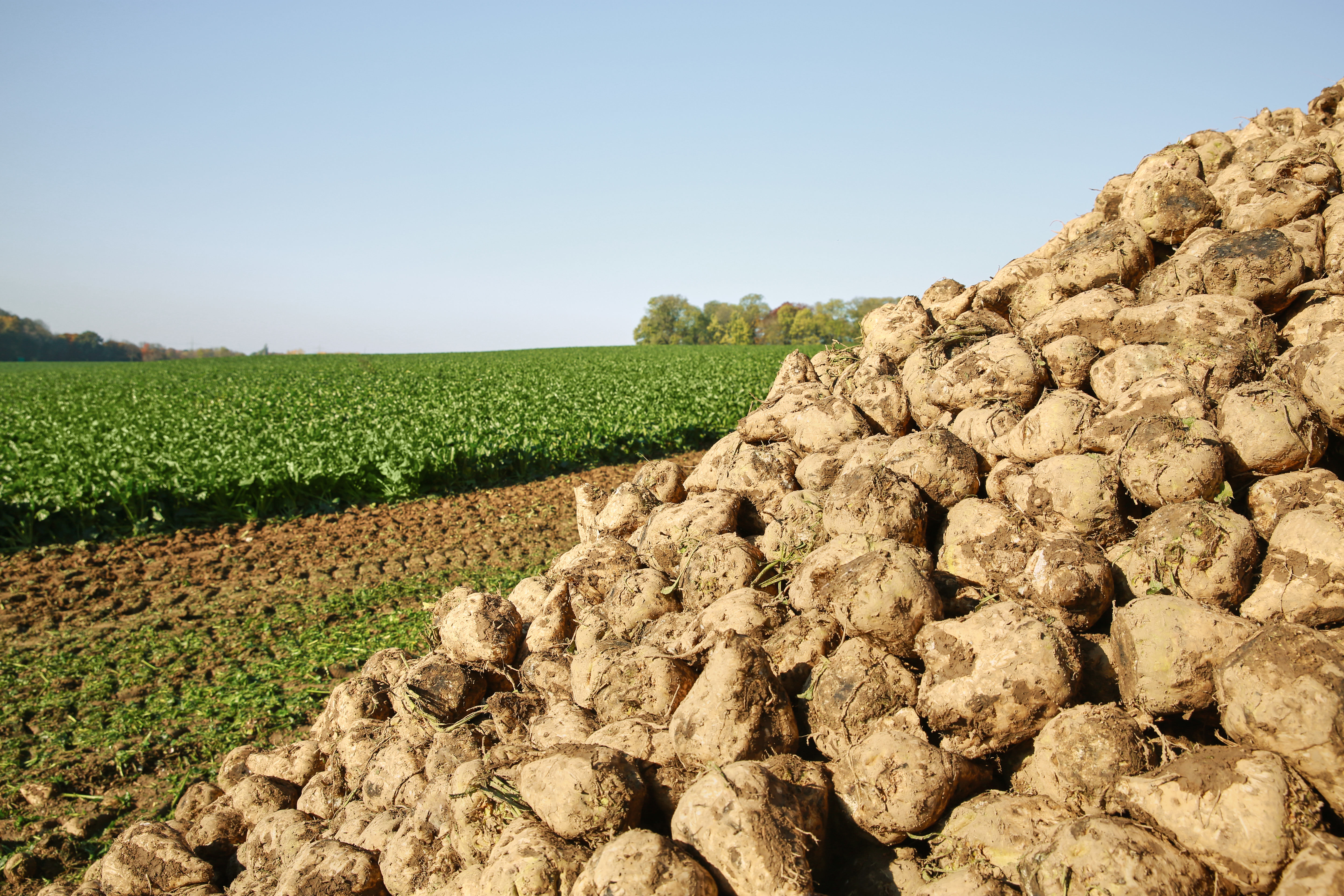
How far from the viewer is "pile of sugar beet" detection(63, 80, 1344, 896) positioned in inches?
94.6

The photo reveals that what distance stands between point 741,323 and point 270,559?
9585 cm

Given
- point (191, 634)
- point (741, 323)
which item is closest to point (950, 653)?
point (191, 634)

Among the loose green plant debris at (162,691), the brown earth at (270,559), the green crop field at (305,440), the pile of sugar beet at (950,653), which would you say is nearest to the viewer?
the pile of sugar beet at (950,653)

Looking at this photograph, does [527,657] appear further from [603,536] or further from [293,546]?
[293,546]

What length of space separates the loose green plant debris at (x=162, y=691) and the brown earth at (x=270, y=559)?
0.39 meters

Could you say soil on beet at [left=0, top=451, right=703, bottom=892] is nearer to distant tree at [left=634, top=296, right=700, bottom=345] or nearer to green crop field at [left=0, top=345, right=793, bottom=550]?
green crop field at [left=0, top=345, right=793, bottom=550]

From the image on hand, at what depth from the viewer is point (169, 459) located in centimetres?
1126

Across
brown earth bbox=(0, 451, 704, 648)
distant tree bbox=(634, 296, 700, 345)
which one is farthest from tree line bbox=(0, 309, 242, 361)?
brown earth bbox=(0, 451, 704, 648)

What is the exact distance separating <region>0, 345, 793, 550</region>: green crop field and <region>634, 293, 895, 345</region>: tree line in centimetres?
6760

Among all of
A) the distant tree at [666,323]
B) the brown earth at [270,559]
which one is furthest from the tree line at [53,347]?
the brown earth at [270,559]

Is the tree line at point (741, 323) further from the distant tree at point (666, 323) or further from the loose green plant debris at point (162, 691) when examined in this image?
the loose green plant debris at point (162, 691)

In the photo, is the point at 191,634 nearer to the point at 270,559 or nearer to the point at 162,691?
the point at 162,691

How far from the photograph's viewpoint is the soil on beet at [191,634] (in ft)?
15.9

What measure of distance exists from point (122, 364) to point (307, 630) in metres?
77.5
